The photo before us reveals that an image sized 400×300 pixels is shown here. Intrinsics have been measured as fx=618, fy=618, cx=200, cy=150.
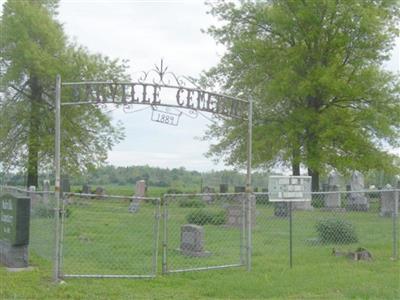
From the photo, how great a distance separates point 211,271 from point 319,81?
18566 mm

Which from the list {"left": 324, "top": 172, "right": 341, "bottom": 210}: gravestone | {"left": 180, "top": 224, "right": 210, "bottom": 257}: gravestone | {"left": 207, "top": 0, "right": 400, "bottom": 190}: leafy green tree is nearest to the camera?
{"left": 180, "top": 224, "right": 210, "bottom": 257}: gravestone

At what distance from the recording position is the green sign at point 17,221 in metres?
10.7

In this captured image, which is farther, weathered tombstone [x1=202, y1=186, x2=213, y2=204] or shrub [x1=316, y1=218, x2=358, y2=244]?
shrub [x1=316, y1=218, x2=358, y2=244]

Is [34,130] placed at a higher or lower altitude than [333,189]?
higher

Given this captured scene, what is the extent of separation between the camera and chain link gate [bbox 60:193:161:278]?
10336 mm

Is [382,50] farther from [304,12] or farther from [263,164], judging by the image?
[263,164]

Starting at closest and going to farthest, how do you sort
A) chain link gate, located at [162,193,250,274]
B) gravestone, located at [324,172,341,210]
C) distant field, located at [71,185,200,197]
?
chain link gate, located at [162,193,250,274] < gravestone, located at [324,172,341,210] < distant field, located at [71,185,200,197]

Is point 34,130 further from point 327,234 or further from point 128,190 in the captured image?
point 327,234

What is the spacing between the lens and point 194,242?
12758 mm

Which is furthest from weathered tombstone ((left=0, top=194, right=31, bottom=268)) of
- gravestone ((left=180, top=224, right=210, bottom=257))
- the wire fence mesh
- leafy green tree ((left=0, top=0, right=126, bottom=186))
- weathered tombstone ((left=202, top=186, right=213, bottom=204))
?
leafy green tree ((left=0, top=0, right=126, bottom=186))

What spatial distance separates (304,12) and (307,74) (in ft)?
9.42

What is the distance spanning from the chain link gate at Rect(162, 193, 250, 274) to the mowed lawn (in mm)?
40

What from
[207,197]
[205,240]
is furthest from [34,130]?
[205,240]

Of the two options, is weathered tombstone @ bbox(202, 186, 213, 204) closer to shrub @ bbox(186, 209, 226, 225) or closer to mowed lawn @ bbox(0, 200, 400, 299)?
shrub @ bbox(186, 209, 226, 225)
